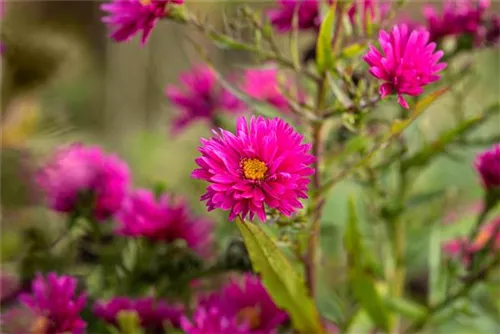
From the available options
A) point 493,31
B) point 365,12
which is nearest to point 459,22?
point 493,31

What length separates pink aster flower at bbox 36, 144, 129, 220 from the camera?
0.64 m

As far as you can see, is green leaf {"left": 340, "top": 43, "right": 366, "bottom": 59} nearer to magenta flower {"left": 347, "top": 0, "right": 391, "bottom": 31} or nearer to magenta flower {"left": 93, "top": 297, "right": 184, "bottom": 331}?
magenta flower {"left": 347, "top": 0, "right": 391, "bottom": 31}

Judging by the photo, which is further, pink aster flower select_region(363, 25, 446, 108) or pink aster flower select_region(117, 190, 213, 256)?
pink aster flower select_region(117, 190, 213, 256)

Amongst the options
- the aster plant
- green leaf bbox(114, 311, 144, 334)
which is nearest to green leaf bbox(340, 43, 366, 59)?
the aster plant

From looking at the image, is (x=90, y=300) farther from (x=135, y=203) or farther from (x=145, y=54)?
(x=145, y=54)

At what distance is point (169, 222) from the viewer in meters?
0.63

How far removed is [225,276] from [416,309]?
0.22 metres

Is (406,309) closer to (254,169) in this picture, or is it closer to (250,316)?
(250,316)

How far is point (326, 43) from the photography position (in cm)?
50

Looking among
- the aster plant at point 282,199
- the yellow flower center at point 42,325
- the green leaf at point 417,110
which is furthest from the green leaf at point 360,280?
the yellow flower center at point 42,325

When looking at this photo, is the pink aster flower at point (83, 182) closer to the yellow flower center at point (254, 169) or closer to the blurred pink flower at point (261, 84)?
the blurred pink flower at point (261, 84)

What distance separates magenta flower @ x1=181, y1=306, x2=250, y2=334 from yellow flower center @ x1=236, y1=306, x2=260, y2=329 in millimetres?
25

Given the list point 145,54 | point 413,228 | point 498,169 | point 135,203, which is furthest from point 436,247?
point 145,54

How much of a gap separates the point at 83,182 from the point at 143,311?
0.15 meters
